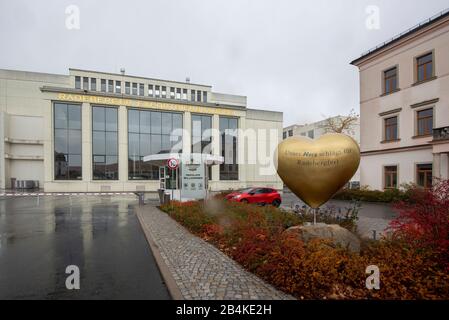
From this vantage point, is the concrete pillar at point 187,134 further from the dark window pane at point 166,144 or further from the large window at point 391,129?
the large window at point 391,129

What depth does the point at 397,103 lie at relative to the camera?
19.4 meters

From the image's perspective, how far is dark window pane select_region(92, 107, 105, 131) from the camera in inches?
1136

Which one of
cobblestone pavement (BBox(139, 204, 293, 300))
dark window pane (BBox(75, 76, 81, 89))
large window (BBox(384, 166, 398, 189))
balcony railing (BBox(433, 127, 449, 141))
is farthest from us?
dark window pane (BBox(75, 76, 81, 89))

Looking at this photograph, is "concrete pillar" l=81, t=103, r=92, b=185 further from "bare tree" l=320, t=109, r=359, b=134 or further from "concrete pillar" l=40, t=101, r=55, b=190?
"bare tree" l=320, t=109, r=359, b=134

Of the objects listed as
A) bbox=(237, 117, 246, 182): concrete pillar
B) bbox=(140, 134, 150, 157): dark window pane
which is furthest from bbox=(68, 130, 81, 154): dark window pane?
bbox=(237, 117, 246, 182): concrete pillar

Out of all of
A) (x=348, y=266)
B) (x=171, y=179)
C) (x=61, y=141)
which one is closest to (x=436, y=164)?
(x=348, y=266)

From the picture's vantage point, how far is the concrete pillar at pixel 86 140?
2775cm

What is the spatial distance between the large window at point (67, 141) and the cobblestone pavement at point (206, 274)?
25969 mm

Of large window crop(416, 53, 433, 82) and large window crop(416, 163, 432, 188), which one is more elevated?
large window crop(416, 53, 433, 82)

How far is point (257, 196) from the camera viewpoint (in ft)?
49.0

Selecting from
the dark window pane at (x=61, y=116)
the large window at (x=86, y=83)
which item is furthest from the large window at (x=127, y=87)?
the dark window pane at (x=61, y=116)

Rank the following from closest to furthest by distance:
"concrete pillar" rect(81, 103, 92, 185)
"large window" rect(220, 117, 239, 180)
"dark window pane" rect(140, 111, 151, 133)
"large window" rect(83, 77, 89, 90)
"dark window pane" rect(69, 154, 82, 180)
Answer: "dark window pane" rect(69, 154, 82, 180)
"concrete pillar" rect(81, 103, 92, 185)
"dark window pane" rect(140, 111, 151, 133)
"large window" rect(83, 77, 89, 90)
"large window" rect(220, 117, 239, 180)

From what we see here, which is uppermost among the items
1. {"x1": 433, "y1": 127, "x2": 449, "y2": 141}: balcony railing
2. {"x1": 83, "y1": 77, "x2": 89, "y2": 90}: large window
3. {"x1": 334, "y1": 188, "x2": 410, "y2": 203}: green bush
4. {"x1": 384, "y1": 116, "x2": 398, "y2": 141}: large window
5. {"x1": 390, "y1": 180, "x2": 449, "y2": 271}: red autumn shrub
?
{"x1": 83, "y1": 77, "x2": 89, "y2": 90}: large window

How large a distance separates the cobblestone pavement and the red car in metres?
7.52
